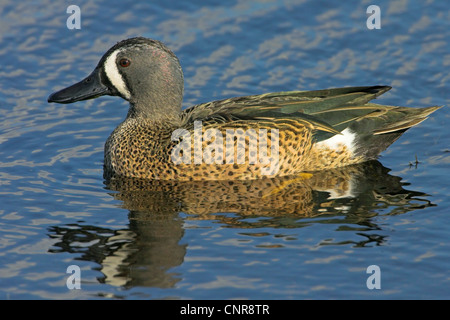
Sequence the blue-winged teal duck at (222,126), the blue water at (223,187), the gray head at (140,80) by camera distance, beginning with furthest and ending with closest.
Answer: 1. the gray head at (140,80)
2. the blue-winged teal duck at (222,126)
3. the blue water at (223,187)

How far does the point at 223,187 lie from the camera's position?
998 cm

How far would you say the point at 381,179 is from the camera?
10.2 metres

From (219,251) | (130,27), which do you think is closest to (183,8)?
(130,27)

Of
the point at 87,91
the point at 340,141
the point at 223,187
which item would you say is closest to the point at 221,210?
the point at 223,187

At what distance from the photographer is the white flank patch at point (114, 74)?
10273 millimetres

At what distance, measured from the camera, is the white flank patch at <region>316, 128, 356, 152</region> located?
1048cm

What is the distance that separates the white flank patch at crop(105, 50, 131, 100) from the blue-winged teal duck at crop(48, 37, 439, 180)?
12 millimetres

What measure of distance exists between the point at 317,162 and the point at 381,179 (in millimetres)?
804

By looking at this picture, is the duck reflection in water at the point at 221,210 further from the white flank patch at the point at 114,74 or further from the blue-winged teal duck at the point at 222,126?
the white flank patch at the point at 114,74

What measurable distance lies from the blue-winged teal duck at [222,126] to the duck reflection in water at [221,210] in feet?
0.62

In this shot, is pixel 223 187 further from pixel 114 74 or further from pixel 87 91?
pixel 87 91

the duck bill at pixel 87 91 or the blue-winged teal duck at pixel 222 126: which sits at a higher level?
the duck bill at pixel 87 91

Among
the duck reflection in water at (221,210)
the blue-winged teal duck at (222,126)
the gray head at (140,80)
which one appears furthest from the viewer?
the gray head at (140,80)

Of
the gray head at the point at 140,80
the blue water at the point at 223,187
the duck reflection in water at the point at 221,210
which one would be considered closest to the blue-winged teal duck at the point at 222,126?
the gray head at the point at 140,80
